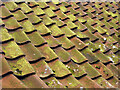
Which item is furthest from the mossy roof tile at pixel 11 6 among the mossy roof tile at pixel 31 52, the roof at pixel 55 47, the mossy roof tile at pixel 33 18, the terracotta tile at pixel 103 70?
the terracotta tile at pixel 103 70

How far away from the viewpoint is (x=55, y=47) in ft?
11.1

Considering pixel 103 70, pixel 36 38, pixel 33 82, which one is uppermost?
pixel 36 38

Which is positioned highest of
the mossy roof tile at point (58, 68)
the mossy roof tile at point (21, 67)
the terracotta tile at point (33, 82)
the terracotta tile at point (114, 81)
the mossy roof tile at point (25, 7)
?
the mossy roof tile at point (25, 7)

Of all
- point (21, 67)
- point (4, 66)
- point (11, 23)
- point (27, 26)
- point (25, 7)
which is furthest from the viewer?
point (25, 7)

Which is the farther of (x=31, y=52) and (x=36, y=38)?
(x=36, y=38)

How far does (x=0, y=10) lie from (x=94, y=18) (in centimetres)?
272

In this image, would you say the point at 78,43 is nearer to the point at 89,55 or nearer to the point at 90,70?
the point at 89,55

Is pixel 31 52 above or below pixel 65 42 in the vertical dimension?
above

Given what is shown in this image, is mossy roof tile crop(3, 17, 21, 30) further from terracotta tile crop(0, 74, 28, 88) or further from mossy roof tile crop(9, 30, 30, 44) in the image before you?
terracotta tile crop(0, 74, 28, 88)

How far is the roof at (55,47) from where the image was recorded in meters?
2.63

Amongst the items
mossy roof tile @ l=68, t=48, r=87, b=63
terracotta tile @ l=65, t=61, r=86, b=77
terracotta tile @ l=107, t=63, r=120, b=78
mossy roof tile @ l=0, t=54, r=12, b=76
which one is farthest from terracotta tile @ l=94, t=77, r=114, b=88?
mossy roof tile @ l=0, t=54, r=12, b=76

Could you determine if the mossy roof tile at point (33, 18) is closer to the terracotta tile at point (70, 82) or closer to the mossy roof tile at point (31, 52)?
the mossy roof tile at point (31, 52)

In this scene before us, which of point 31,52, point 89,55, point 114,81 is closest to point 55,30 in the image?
point 89,55

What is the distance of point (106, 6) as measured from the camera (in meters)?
6.45
